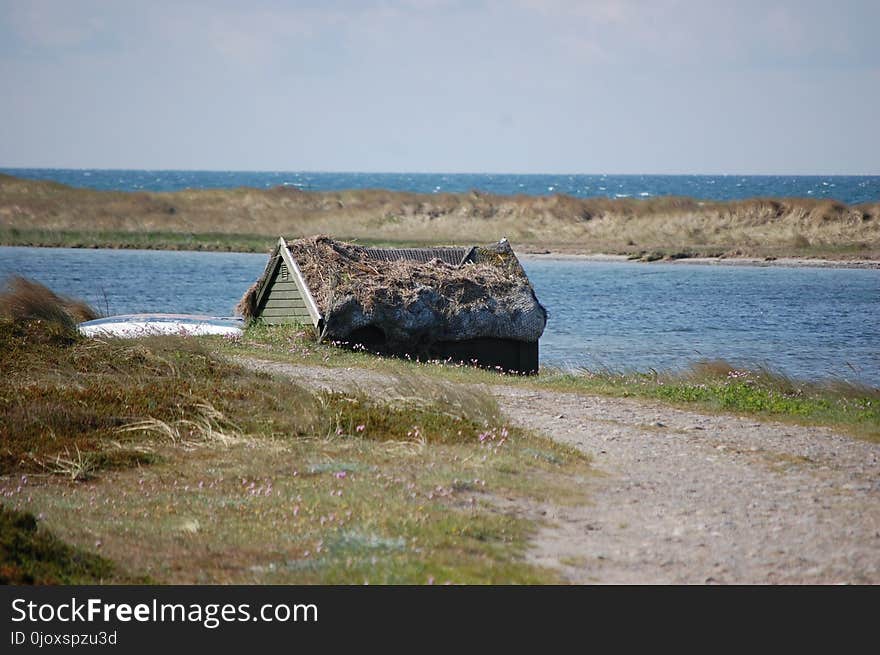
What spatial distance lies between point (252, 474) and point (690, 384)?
948 centimetres

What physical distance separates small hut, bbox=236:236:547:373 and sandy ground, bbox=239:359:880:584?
16.4 ft

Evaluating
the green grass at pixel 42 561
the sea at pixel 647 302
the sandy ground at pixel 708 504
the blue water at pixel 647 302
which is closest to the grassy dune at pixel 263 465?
the green grass at pixel 42 561

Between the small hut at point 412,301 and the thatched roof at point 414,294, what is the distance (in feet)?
0.06

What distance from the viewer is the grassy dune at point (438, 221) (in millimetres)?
59625

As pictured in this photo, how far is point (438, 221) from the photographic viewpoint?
231 feet

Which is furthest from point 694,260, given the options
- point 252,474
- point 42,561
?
point 42,561

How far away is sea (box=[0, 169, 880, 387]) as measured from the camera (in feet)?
88.1

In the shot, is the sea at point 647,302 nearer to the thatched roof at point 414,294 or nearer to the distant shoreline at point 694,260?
the distant shoreline at point 694,260

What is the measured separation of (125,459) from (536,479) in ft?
14.0

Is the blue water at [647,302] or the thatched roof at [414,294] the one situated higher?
the thatched roof at [414,294]

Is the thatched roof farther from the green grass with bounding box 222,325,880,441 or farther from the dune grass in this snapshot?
the dune grass

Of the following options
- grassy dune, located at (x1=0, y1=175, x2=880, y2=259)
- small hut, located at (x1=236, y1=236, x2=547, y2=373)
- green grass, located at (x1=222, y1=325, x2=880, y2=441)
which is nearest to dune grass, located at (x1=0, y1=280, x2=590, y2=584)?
green grass, located at (x1=222, y1=325, x2=880, y2=441)

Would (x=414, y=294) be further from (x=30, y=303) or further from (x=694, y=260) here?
(x=694, y=260)
